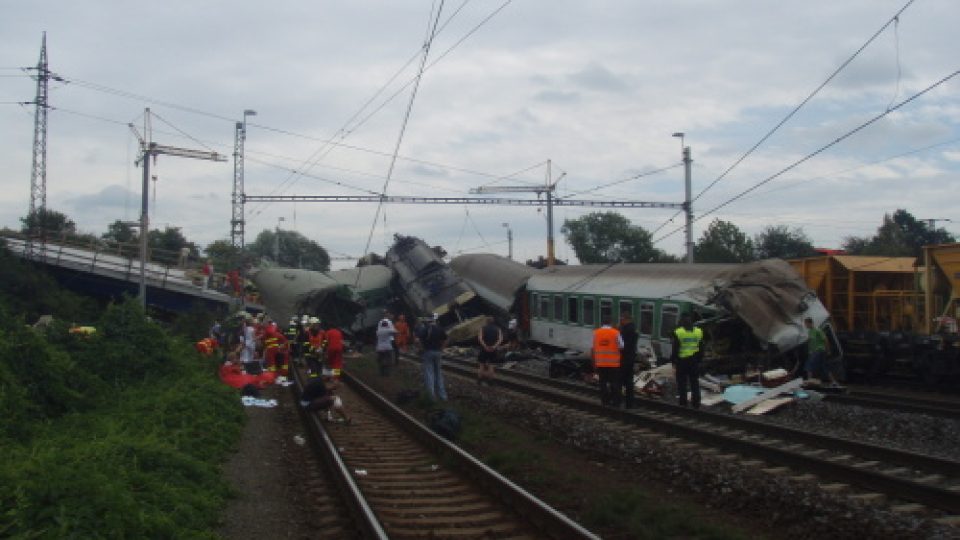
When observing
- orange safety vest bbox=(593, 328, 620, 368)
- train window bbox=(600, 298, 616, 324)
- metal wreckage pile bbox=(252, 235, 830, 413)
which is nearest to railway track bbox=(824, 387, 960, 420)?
metal wreckage pile bbox=(252, 235, 830, 413)

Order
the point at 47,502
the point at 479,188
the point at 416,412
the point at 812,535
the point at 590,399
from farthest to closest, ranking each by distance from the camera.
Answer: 1. the point at 479,188
2. the point at 590,399
3. the point at 416,412
4. the point at 812,535
5. the point at 47,502

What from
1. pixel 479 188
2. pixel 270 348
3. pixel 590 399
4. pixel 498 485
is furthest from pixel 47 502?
pixel 479 188

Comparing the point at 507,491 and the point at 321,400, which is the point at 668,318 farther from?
the point at 507,491

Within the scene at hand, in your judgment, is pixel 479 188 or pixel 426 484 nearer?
pixel 426 484

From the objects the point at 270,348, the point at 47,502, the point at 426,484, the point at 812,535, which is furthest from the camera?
the point at 270,348

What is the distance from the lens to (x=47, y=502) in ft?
19.9

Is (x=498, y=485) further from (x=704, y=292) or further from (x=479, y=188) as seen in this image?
(x=479, y=188)

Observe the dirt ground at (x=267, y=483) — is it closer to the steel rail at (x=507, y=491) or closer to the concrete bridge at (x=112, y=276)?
the steel rail at (x=507, y=491)

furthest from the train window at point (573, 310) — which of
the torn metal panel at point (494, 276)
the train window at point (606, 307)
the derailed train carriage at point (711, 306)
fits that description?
the torn metal panel at point (494, 276)

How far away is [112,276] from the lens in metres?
45.0

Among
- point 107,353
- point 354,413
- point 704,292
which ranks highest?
point 704,292

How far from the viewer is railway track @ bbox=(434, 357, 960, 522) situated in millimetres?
8008

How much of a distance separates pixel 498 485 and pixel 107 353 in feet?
33.7

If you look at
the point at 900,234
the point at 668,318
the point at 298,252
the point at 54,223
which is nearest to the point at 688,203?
the point at 668,318
